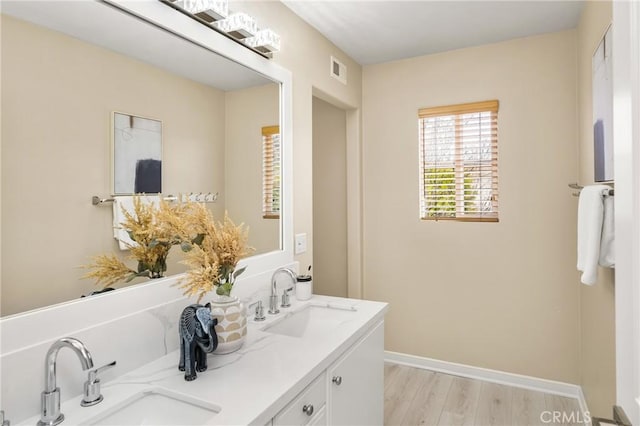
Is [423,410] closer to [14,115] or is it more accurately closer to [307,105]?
[307,105]

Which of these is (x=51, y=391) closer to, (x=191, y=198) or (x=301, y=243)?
(x=191, y=198)

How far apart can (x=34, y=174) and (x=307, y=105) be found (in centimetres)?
161

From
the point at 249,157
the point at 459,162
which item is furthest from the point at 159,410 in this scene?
the point at 459,162

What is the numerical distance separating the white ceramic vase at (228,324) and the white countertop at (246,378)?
0.04 m

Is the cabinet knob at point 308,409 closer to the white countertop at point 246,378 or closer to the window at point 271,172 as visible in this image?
the white countertop at point 246,378

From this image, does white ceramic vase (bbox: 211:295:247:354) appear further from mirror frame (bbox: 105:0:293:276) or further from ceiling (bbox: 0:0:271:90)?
ceiling (bbox: 0:0:271:90)

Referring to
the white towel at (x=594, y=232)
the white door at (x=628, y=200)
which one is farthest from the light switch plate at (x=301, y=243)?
the white door at (x=628, y=200)

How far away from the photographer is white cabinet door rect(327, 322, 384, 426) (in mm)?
1447

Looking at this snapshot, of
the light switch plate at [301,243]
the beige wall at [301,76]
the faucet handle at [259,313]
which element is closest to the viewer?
the faucet handle at [259,313]

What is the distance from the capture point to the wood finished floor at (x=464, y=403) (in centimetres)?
234

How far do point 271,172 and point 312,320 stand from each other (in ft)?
2.67

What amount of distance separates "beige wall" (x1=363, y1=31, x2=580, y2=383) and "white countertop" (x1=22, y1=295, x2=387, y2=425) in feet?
5.37

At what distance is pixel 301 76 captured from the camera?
7.58ft

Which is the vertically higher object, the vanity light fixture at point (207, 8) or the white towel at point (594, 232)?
the vanity light fixture at point (207, 8)
